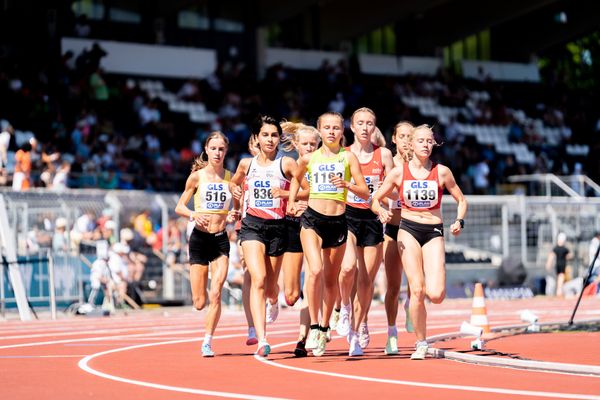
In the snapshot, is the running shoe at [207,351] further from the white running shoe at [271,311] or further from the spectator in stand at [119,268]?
the spectator in stand at [119,268]

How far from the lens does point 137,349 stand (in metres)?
15.3

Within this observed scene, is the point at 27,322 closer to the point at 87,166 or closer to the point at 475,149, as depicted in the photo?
the point at 87,166

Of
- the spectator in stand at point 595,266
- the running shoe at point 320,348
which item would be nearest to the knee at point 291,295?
the running shoe at point 320,348

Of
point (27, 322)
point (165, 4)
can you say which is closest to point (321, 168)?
point (27, 322)

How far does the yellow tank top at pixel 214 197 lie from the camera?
14.3 metres

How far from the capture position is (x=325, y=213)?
13555mm

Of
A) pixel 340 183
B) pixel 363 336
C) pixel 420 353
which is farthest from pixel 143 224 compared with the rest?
pixel 420 353

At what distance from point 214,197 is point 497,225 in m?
20.5

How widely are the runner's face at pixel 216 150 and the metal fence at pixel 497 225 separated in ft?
43.9

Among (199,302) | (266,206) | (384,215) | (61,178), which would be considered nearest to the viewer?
(384,215)

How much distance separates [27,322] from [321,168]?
34.8 feet

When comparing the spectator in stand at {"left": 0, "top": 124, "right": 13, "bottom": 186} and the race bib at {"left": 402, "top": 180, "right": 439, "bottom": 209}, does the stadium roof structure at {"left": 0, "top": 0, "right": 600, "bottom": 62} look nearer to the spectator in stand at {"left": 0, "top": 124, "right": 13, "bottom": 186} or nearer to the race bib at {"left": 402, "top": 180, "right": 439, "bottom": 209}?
the spectator in stand at {"left": 0, "top": 124, "right": 13, "bottom": 186}

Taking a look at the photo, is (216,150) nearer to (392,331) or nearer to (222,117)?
(392,331)

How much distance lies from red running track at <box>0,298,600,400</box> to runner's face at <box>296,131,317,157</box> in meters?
2.14
